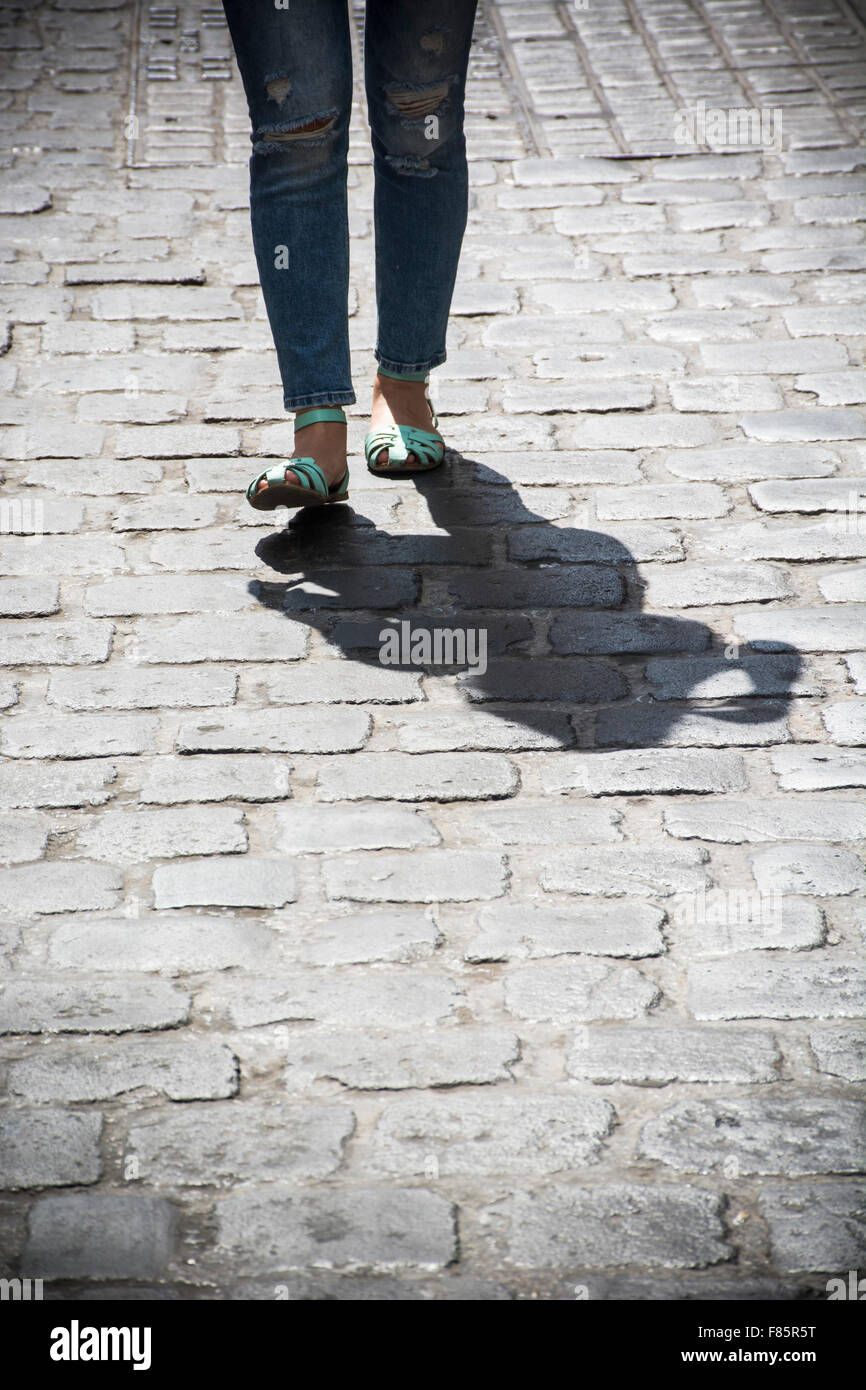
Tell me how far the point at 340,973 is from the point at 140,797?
2.10ft

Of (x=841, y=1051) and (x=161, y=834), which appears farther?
(x=161, y=834)

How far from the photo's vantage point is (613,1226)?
1.83 metres

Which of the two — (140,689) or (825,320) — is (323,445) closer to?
(140,689)

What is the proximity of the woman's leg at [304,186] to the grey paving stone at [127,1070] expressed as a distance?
1.83 metres

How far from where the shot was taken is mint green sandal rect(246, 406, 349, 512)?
138 inches

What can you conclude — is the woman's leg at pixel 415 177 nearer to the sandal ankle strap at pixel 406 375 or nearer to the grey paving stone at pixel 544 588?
the sandal ankle strap at pixel 406 375

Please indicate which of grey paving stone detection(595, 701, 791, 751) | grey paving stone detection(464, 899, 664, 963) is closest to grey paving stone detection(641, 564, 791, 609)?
grey paving stone detection(595, 701, 791, 751)

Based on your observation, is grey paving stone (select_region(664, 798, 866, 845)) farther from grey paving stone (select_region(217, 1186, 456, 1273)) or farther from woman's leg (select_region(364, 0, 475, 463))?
woman's leg (select_region(364, 0, 475, 463))

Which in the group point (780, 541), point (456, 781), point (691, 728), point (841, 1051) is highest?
point (780, 541)

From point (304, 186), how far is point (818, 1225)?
2.55 meters

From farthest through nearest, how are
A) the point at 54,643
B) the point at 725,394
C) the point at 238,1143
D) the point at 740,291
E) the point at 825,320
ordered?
1. the point at 740,291
2. the point at 825,320
3. the point at 725,394
4. the point at 54,643
5. the point at 238,1143

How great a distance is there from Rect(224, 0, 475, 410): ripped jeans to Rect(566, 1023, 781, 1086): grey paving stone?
6.46 feet

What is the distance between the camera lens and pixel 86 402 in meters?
4.32

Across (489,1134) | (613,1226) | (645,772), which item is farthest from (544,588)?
(613,1226)
